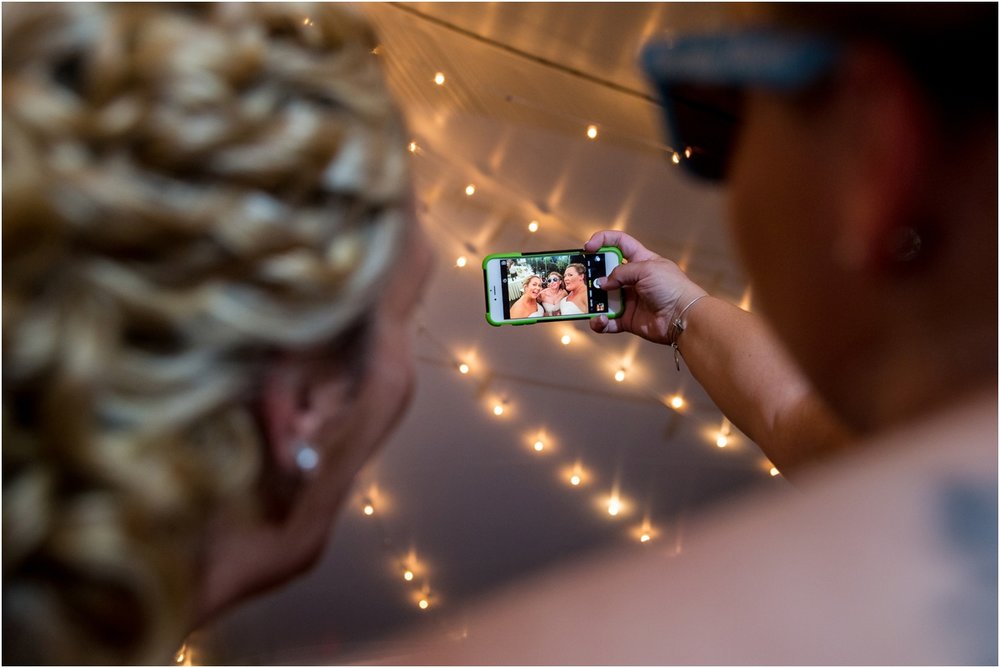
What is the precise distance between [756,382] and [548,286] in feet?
0.70

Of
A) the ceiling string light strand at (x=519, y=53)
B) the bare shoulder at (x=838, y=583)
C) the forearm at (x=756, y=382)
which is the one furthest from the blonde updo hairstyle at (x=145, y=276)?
the ceiling string light strand at (x=519, y=53)

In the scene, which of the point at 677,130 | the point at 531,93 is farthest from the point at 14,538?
the point at 531,93

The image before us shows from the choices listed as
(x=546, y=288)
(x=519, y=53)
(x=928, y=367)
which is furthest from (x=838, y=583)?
(x=519, y=53)

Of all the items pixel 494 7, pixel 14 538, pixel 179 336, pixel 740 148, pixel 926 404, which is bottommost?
pixel 14 538

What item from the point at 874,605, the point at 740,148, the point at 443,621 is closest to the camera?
the point at 874,605

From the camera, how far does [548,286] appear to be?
0.64 m

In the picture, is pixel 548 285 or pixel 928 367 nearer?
pixel 928 367

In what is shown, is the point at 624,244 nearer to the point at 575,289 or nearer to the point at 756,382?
the point at 575,289

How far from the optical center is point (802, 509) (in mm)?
314

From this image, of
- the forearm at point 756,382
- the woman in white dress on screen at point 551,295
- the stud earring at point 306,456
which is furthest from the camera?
the woman in white dress on screen at point 551,295

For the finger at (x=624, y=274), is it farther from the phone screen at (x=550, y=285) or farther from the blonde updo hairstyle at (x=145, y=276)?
the blonde updo hairstyle at (x=145, y=276)

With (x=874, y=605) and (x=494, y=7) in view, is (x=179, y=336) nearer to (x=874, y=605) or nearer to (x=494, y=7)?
(x=874, y=605)

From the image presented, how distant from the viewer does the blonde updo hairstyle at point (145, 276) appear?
0.29 meters

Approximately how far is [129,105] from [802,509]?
371 millimetres
